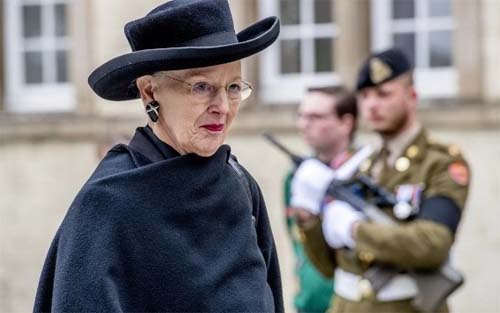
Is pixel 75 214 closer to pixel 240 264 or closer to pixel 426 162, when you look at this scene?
pixel 240 264

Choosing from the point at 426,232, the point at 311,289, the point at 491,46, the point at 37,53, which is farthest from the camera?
the point at 37,53

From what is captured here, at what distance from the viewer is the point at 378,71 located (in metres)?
6.55

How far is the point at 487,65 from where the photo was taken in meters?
9.77

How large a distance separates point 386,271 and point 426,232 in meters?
0.26

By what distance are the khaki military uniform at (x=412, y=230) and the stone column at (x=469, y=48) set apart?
348 cm

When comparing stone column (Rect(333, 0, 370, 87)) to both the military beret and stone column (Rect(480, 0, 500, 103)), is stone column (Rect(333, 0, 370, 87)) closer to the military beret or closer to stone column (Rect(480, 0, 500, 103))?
stone column (Rect(480, 0, 500, 103))

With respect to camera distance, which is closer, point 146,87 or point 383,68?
point 146,87

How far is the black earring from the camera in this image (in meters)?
3.78

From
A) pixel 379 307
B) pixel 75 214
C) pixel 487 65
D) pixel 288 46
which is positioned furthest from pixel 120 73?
pixel 288 46

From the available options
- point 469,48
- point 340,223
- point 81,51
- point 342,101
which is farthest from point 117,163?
point 81,51

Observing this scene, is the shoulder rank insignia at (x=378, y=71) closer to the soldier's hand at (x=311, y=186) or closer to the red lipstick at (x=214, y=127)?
the soldier's hand at (x=311, y=186)

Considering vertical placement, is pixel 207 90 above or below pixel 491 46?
above

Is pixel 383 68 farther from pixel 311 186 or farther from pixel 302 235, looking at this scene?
pixel 302 235

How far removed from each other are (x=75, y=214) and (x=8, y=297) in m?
7.63
